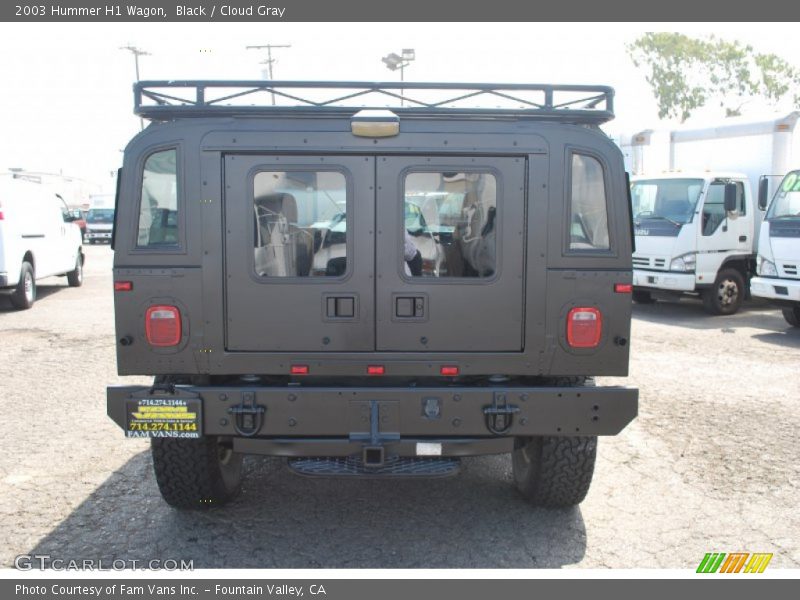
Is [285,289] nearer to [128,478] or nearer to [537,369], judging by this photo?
[537,369]

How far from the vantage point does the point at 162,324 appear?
4098 millimetres

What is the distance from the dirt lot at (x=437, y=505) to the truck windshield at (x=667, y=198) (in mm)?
5730

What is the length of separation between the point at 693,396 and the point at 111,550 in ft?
18.8

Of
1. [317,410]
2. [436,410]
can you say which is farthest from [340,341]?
[436,410]

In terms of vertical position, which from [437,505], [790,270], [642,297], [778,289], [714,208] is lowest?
[437,505]

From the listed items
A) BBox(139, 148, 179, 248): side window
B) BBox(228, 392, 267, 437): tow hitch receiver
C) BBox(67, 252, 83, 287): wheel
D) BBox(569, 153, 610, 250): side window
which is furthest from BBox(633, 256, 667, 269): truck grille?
BBox(67, 252, 83, 287): wheel

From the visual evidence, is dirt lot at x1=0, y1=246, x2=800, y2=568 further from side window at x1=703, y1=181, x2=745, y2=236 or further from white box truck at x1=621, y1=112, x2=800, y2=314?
side window at x1=703, y1=181, x2=745, y2=236

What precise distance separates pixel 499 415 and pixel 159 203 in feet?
7.16

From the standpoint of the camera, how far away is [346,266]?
13.6 ft

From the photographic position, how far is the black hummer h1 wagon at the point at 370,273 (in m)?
4.08

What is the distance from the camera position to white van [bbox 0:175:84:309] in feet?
42.2

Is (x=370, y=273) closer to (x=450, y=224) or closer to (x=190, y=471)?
(x=450, y=224)

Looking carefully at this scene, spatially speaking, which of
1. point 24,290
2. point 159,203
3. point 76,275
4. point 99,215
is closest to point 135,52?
point 99,215

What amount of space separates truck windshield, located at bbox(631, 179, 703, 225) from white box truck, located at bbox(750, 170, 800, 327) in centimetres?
148
